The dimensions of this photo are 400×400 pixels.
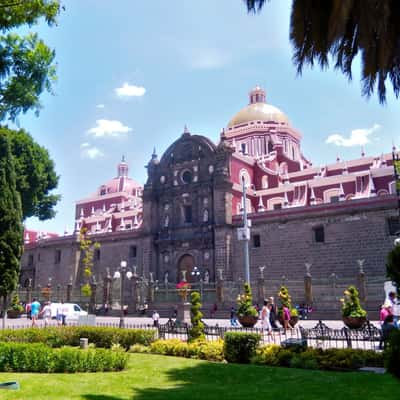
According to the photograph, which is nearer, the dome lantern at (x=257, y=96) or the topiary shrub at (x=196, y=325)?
the topiary shrub at (x=196, y=325)

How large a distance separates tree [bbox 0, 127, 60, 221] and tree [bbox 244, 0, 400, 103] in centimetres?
3075

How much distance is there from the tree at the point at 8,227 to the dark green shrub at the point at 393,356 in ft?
40.3

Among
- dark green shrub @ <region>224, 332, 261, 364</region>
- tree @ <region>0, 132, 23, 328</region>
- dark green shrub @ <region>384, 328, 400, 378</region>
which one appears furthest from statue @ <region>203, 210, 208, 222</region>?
dark green shrub @ <region>384, 328, 400, 378</region>

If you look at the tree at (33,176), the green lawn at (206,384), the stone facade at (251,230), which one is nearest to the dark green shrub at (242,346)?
the green lawn at (206,384)

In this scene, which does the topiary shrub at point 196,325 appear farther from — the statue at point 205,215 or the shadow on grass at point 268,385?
the statue at point 205,215

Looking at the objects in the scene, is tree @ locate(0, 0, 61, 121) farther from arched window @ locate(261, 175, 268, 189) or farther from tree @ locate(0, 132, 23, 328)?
arched window @ locate(261, 175, 268, 189)

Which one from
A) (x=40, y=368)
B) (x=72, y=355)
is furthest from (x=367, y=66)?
(x=40, y=368)

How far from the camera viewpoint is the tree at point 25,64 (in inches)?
376

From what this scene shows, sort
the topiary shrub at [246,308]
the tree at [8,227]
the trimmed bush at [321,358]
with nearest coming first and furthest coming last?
the trimmed bush at [321,358] → the tree at [8,227] → the topiary shrub at [246,308]

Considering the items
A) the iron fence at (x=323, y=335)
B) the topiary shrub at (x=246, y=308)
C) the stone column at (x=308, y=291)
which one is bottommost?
the iron fence at (x=323, y=335)

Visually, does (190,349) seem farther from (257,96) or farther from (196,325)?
(257,96)

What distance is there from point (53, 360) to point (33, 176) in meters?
28.7

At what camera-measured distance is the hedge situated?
47.5ft

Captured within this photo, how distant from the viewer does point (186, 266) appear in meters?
38.1
